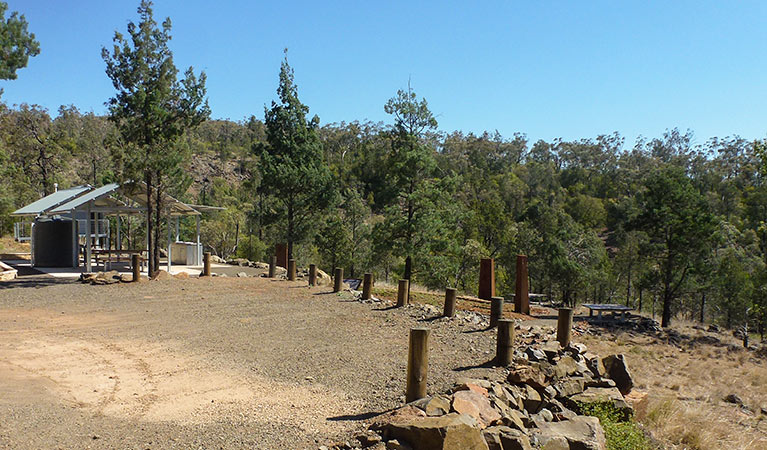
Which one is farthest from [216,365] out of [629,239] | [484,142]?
[484,142]

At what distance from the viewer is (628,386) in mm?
8344

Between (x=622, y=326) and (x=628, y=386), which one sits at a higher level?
(x=628, y=386)

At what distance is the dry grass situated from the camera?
8305 mm

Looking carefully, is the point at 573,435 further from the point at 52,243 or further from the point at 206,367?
the point at 52,243

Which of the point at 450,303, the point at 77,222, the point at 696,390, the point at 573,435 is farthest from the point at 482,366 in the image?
the point at 77,222

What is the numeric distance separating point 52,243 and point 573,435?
2062 centimetres

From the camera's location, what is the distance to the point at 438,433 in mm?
4727

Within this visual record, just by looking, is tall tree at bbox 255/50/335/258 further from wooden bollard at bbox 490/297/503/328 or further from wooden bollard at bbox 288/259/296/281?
wooden bollard at bbox 490/297/503/328

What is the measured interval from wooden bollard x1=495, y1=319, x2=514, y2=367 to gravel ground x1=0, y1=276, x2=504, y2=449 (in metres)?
0.27

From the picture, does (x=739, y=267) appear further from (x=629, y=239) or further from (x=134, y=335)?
(x=134, y=335)

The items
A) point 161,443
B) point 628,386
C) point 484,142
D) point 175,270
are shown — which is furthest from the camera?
point 484,142

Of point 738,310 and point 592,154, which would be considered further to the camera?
point 592,154

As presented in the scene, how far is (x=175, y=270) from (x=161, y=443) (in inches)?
628

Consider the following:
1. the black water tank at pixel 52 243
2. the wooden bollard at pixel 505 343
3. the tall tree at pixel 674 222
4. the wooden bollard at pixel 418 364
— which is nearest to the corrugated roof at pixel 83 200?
the black water tank at pixel 52 243
